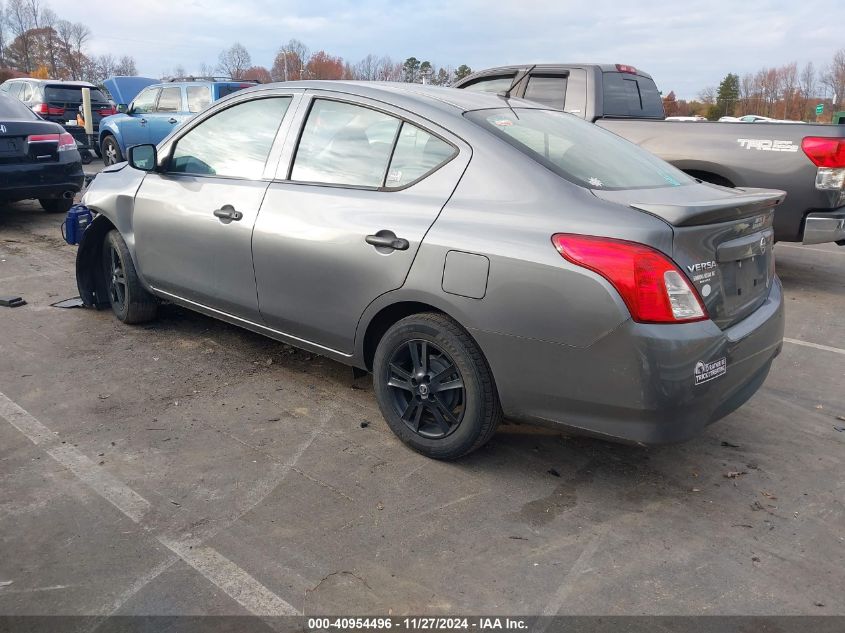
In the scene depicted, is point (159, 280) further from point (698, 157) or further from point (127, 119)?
point (127, 119)

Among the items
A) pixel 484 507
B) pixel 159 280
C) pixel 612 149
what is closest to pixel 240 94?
pixel 159 280

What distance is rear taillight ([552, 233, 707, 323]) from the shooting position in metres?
2.66

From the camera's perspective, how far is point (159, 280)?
468 centimetres

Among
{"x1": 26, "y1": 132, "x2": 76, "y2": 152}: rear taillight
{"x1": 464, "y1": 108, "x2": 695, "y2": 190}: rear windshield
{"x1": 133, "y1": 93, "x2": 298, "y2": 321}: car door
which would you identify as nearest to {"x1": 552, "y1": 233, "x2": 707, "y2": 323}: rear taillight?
{"x1": 464, "y1": 108, "x2": 695, "y2": 190}: rear windshield

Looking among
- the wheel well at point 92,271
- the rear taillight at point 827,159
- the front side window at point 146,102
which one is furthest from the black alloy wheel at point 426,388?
the front side window at point 146,102

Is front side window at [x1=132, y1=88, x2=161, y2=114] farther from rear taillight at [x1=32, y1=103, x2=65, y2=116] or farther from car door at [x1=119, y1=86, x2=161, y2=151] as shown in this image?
rear taillight at [x1=32, y1=103, x2=65, y2=116]

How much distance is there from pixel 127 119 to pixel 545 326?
14.4m

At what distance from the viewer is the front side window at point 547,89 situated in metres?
7.50

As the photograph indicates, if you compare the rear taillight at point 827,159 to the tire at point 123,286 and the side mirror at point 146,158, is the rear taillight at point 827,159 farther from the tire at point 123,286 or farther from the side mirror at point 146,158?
the tire at point 123,286

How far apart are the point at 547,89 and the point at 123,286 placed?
4.84 metres

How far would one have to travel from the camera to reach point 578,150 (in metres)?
3.46

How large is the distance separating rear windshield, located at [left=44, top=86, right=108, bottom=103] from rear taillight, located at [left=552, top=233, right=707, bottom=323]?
16.9 metres

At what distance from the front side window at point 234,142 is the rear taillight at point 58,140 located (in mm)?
4884

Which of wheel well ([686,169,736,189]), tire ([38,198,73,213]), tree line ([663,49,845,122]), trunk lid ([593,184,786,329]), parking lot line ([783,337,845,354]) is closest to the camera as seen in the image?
trunk lid ([593,184,786,329])
